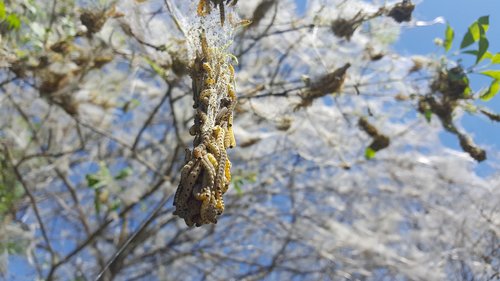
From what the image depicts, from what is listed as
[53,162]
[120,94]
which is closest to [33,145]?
[53,162]

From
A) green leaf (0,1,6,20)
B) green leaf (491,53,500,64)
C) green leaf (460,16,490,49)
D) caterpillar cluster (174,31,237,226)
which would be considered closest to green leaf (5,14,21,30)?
green leaf (0,1,6,20)

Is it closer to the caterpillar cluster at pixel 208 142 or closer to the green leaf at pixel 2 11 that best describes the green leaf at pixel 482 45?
the caterpillar cluster at pixel 208 142

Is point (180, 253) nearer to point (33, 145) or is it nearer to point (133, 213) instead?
point (133, 213)

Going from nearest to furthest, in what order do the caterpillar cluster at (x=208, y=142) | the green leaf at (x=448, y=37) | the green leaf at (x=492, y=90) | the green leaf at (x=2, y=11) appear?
the caterpillar cluster at (x=208, y=142) → the green leaf at (x=2, y=11) → the green leaf at (x=492, y=90) → the green leaf at (x=448, y=37)

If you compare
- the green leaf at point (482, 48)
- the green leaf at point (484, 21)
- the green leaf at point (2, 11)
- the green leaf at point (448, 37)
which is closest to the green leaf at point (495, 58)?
the green leaf at point (482, 48)

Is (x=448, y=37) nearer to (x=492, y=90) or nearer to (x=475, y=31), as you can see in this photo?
(x=475, y=31)

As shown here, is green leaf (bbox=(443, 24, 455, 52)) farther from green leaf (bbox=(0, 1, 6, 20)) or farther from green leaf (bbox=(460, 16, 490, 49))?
green leaf (bbox=(0, 1, 6, 20))

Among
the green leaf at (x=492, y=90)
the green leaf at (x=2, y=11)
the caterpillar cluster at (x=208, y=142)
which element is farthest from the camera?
the green leaf at (x=492, y=90)
